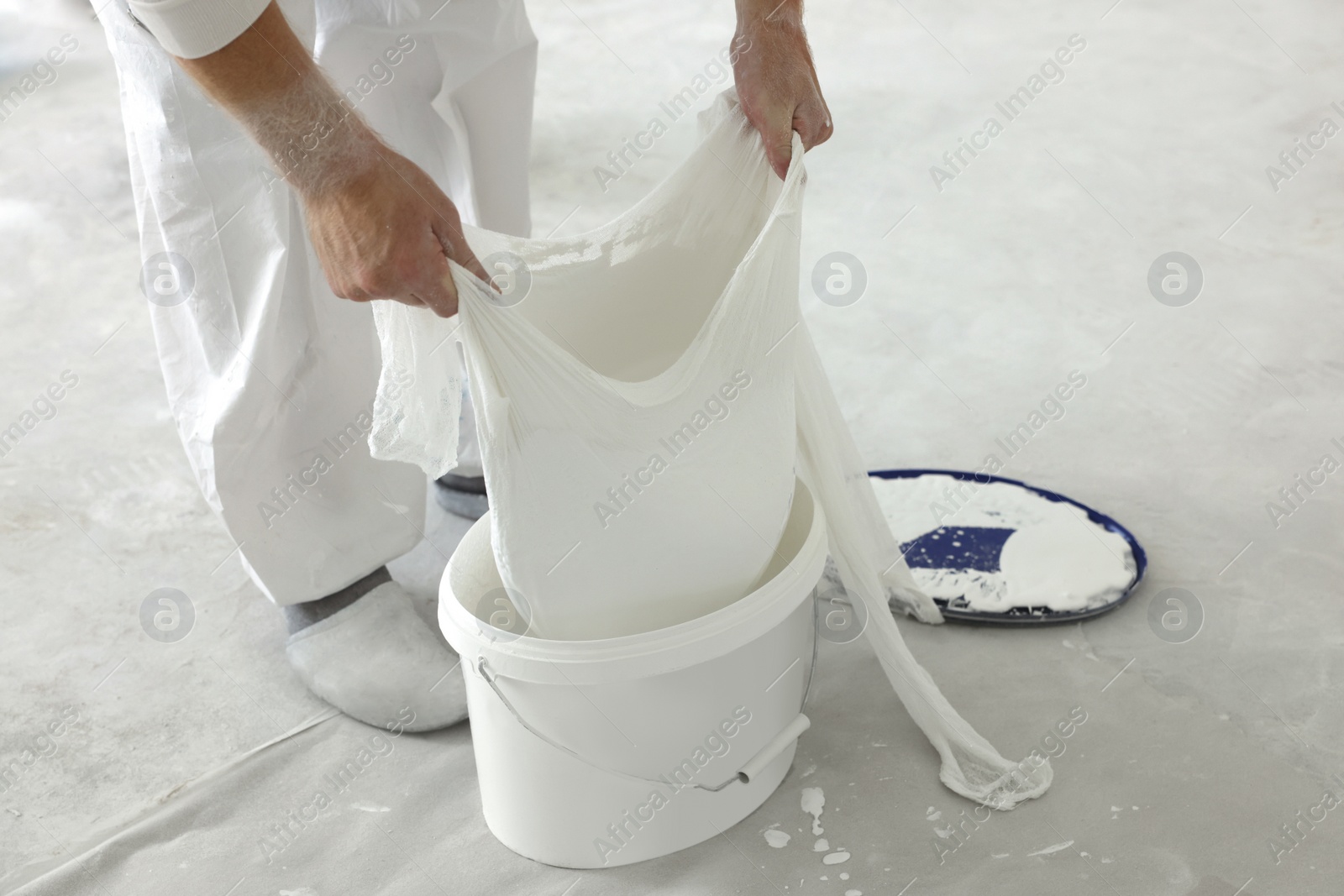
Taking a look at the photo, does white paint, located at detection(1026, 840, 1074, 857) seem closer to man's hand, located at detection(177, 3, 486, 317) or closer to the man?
the man

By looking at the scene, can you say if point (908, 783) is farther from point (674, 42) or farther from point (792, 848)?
point (674, 42)

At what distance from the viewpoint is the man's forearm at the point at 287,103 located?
2.94ft

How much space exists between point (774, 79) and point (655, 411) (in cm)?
39

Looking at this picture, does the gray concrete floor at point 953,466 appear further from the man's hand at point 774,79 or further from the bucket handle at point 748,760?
the man's hand at point 774,79

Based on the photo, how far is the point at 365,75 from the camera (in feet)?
4.36

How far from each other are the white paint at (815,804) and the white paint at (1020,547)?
35cm

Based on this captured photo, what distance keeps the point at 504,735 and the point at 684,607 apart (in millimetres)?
217

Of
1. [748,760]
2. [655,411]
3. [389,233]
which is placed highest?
[389,233]

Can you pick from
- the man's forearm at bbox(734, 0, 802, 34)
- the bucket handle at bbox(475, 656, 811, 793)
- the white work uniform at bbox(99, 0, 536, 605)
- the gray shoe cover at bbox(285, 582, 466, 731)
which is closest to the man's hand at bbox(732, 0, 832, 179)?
the man's forearm at bbox(734, 0, 802, 34)

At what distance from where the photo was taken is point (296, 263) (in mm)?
1318

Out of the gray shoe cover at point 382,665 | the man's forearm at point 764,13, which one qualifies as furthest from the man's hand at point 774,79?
the gray shoe cover at point 382,665

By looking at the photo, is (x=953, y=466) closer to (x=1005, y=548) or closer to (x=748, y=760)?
(x=1005, y=548)

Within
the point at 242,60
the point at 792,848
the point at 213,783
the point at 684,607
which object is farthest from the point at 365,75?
the point at 792,848

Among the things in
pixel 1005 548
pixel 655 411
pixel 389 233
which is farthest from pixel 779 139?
pixel 1005 548
